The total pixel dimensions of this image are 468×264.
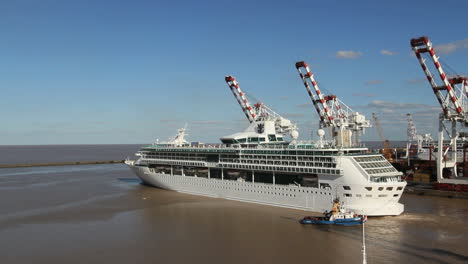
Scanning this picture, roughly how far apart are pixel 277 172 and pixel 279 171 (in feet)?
2.87

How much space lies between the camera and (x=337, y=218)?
32000mm

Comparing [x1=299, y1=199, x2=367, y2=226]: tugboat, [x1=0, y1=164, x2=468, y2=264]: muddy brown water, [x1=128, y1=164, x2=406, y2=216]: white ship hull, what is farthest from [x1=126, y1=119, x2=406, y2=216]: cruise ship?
[x1=299, y1=199, x2=367, y2=226]: tugboat

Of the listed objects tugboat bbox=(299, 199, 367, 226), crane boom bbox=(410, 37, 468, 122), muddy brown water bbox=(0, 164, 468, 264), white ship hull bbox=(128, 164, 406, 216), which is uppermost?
crane boom bbox=(410, 37, 468, 122)

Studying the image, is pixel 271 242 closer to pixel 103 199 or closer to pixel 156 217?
pixel 156 217

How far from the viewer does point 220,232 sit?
31188mm

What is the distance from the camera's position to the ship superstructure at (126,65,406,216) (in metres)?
34.2

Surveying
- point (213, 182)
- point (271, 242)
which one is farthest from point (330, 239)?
point (213, 182)

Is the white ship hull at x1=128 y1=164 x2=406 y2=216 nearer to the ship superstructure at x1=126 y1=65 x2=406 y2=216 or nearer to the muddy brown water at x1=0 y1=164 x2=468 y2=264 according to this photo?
the ship superstructure at x1=126 y1=65 x2=406 y2=216

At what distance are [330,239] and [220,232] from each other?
8893 mm

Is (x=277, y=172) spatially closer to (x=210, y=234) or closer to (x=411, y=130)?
(x=210, y=234)

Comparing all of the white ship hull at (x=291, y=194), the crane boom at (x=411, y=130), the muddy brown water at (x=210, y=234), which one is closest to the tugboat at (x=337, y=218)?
the muddy brown water at (x=210, y=234)

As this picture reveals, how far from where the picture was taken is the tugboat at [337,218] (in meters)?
31.7

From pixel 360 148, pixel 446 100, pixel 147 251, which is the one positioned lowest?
pixel 147 251

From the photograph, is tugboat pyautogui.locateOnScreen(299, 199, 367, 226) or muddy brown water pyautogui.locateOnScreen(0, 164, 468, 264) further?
tugboat pyautogui.locateOnScreen(299, 199, 367, 226)
